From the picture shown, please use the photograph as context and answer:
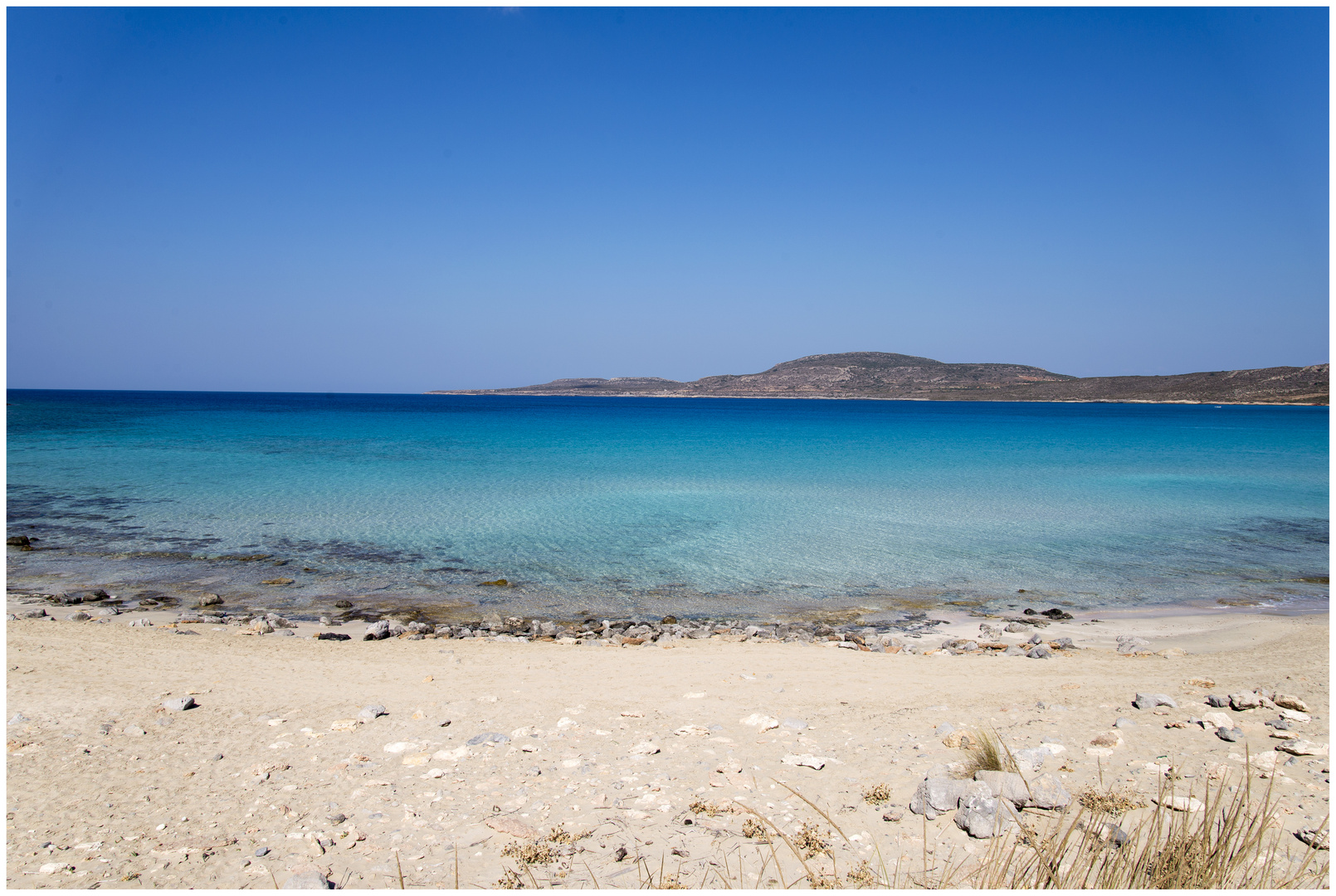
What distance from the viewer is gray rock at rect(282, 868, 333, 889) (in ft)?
11.5

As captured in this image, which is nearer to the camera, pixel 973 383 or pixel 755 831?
pixel 755 831

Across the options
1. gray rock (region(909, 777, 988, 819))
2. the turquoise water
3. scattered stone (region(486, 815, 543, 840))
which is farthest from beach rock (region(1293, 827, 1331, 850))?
the turquoise water

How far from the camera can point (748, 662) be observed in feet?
24.7

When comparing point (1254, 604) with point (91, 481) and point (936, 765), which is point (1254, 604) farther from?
point (91, 481)

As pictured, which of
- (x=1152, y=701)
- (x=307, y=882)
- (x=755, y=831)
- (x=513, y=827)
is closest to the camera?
(x=307, y=882)

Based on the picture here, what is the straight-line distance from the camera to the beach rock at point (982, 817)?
3793 millimetres

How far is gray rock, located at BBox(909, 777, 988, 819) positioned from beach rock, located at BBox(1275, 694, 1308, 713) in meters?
3.40

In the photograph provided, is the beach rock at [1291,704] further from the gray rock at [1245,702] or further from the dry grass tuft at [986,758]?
the dry grass tuft at [986,758]

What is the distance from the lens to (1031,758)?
4.76 meters

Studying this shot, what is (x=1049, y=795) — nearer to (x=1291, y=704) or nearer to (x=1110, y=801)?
(x=1110, y=801)

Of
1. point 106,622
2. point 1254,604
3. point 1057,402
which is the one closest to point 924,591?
point 1254,604

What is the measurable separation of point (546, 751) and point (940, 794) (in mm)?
2700

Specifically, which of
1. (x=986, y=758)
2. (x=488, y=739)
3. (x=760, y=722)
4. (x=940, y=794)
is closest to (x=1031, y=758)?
(x=986, y=758)

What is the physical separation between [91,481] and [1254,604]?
2915 centimetres
